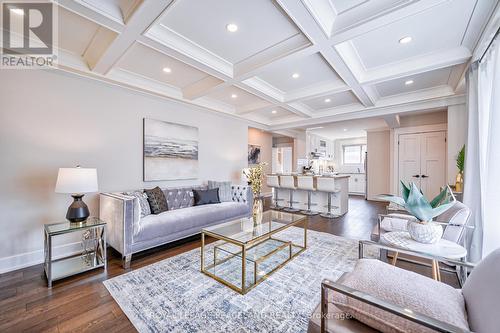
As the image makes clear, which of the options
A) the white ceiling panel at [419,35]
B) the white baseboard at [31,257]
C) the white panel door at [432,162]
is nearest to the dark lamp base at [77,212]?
the white baseboard at [31,257]

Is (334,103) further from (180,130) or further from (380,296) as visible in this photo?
(380,296)

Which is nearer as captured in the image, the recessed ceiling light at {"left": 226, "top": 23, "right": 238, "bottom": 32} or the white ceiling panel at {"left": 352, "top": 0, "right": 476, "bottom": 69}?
the white ceiling panel at {"left": 352, "top": 0, "right": 476, "bottom": 69}

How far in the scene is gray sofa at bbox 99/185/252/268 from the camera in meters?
2.55

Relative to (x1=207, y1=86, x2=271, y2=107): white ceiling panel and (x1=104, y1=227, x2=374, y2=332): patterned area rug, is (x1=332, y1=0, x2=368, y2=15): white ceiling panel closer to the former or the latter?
(x1=207, y1=86, x2=271, y2=107): white ceiling panel

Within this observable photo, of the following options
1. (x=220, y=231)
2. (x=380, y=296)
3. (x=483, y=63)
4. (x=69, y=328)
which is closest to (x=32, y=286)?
(x=69, y=328)

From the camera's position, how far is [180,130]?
4.23 meters

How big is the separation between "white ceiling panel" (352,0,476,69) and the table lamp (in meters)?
3.67

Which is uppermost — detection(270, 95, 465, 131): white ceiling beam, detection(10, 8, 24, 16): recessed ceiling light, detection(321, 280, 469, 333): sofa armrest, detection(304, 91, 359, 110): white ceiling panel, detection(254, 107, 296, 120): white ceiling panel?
detection(10, 8, 24, 16): recessed ceiling light

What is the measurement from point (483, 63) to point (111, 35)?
447cm

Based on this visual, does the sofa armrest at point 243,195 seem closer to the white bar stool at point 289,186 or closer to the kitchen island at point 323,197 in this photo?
the white bar stool at point 289,186

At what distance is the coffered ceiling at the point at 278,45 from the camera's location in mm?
1943

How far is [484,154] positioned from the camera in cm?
245

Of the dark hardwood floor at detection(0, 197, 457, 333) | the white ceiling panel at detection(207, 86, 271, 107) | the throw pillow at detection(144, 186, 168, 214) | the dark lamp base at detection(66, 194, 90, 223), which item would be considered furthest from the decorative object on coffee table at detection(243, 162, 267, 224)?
the dark lamp base at detection(66, 194, 90, 223)

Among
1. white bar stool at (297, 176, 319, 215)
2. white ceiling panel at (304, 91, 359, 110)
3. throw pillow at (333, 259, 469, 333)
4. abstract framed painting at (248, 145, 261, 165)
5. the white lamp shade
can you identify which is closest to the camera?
throw pillow at (333, 259, 469, 333)
